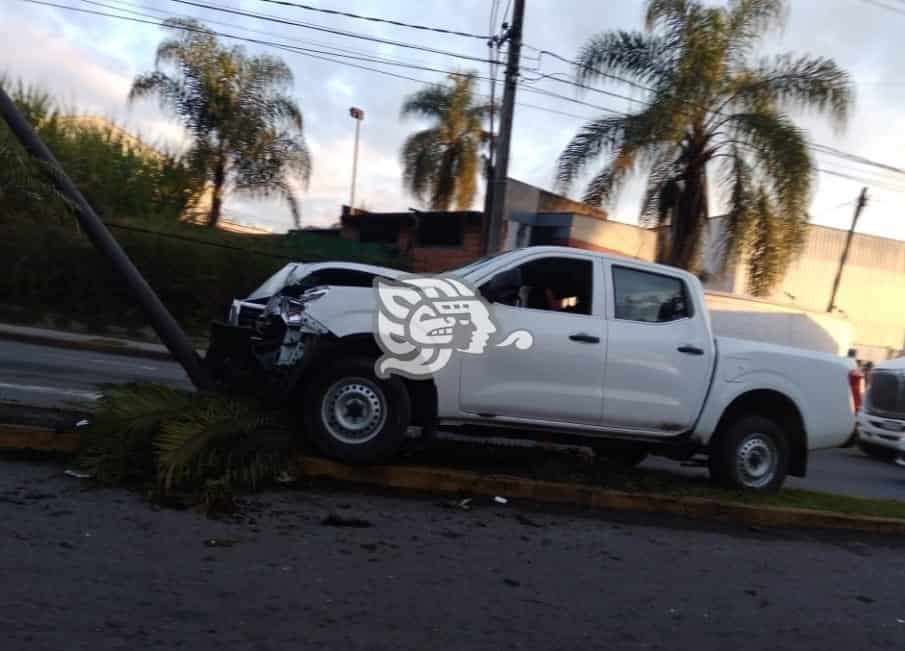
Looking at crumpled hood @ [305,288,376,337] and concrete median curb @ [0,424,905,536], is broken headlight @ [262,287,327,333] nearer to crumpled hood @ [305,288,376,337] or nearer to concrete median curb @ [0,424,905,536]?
crumpled hood @ [305,288,376,337]

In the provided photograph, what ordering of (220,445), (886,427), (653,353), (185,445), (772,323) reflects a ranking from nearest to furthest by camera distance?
(185,445), (220,445), (653,353), (886,427), (772,323)

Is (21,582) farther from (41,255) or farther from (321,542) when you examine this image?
(41,255)

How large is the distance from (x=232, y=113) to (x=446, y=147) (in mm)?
6697

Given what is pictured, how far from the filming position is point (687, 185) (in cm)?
1828

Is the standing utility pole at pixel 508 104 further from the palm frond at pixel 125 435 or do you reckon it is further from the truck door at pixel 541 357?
the palm frond at pixel 125 435

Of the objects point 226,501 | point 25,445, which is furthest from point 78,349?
point 226,501

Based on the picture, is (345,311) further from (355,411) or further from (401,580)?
(401,580)

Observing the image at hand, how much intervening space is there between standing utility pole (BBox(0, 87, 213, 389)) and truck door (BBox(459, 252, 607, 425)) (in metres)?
2.28

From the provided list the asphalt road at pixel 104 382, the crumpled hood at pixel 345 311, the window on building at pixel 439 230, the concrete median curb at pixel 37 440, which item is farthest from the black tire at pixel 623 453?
the window on building at pixel 439 230

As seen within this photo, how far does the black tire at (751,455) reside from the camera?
7461mm

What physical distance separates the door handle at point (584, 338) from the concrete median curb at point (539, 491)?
1128 millimetres

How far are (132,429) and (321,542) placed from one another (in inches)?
66.7

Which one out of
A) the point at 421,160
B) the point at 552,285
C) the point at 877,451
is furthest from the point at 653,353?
the point at 421,160

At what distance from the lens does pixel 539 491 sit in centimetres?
680
